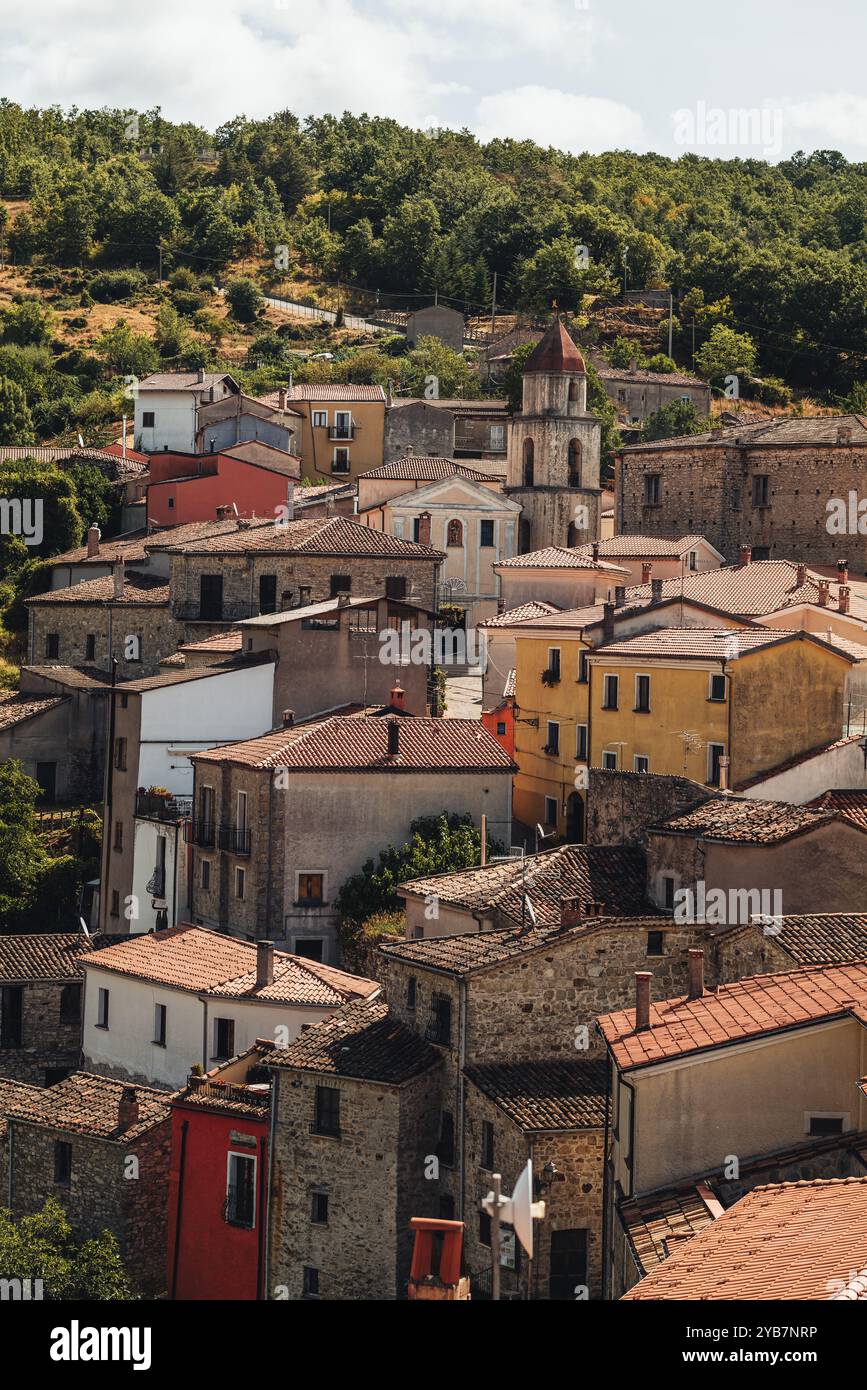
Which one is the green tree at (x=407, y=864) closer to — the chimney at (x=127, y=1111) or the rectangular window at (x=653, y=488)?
the chimney at (x=127, y=1111)

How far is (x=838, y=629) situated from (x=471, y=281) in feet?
261

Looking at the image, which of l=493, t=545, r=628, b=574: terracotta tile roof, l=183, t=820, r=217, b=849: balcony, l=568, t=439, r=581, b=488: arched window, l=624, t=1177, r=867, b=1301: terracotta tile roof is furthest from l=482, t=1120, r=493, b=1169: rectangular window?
l=568, t=439, r=581, b=488: arched window

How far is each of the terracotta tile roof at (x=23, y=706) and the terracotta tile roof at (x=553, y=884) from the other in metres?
20.1

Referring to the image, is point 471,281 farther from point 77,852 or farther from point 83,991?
point 83,991

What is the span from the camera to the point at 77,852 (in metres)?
48.6

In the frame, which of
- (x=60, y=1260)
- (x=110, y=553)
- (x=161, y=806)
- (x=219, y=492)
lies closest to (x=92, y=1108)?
(x=60, y=1260)

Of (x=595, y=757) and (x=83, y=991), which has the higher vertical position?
(x=595, y=757)

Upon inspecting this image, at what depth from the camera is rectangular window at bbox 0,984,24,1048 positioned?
3994cm

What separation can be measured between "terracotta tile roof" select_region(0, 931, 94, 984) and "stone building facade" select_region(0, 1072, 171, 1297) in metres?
6.43

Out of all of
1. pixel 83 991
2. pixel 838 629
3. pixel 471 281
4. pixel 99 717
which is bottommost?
pixel 83 991

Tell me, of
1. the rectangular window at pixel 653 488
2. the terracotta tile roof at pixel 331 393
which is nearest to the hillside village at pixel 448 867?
the rectangular window at pixel 653 488

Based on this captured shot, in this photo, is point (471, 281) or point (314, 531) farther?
point (471, 281)

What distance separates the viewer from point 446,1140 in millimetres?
27500
